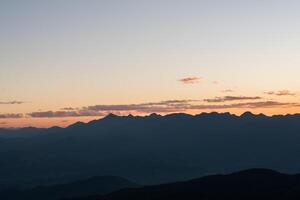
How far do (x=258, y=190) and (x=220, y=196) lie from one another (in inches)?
961

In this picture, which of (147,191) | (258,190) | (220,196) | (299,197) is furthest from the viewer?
(147,191)

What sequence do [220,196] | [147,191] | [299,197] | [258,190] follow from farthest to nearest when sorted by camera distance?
[147,191]
[258,190]
[220,196]
[299,197]

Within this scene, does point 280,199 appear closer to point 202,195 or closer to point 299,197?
point 299,197

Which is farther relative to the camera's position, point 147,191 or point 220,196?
point 147,191

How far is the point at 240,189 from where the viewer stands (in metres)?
190

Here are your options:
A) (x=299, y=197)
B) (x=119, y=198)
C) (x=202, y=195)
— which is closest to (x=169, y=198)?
(x=202, y=195)

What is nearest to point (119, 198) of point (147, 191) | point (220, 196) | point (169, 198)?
point (147, 191)

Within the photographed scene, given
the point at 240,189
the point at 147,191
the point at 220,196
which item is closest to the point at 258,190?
the point at 240,189

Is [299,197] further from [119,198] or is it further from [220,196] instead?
[119,198]

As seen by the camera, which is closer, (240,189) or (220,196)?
(220,196)

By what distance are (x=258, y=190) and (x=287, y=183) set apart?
12.3m

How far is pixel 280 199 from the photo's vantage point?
154250 mm

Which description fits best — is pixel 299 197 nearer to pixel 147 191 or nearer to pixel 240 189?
pixel 240 189

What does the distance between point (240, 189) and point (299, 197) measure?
128ft
